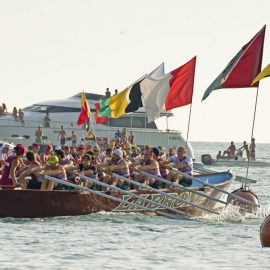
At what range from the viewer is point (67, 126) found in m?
62.8

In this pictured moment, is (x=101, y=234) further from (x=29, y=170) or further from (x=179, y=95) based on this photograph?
(x=179, y=95)

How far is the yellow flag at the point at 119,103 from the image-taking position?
105 ft

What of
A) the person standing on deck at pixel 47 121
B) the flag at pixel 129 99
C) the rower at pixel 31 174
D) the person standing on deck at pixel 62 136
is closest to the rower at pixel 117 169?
the rower at pixel 31 174

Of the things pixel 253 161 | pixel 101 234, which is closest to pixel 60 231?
pixel 101 234

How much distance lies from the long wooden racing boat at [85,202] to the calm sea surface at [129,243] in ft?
0.62

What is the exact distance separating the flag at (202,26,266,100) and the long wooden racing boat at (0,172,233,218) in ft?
9.09

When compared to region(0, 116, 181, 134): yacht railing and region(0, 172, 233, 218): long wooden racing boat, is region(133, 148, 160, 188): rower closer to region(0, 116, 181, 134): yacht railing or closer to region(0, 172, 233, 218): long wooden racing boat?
region(0, 172, 233, 218): long wooden racing boat

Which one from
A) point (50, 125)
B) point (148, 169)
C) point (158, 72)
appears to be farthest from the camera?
point (50, 125)

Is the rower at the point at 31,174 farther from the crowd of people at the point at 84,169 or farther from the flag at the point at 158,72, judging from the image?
the flag at the point at 158,72

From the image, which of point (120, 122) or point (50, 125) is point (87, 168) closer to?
point (50, 125)

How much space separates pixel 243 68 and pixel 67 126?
36.8 metres

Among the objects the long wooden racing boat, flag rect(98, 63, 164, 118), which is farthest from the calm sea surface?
flag rect(98, 63, 164, 118)

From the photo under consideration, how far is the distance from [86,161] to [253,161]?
1754 inches

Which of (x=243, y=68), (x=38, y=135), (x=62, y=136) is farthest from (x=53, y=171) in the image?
(x=62, y=136)
